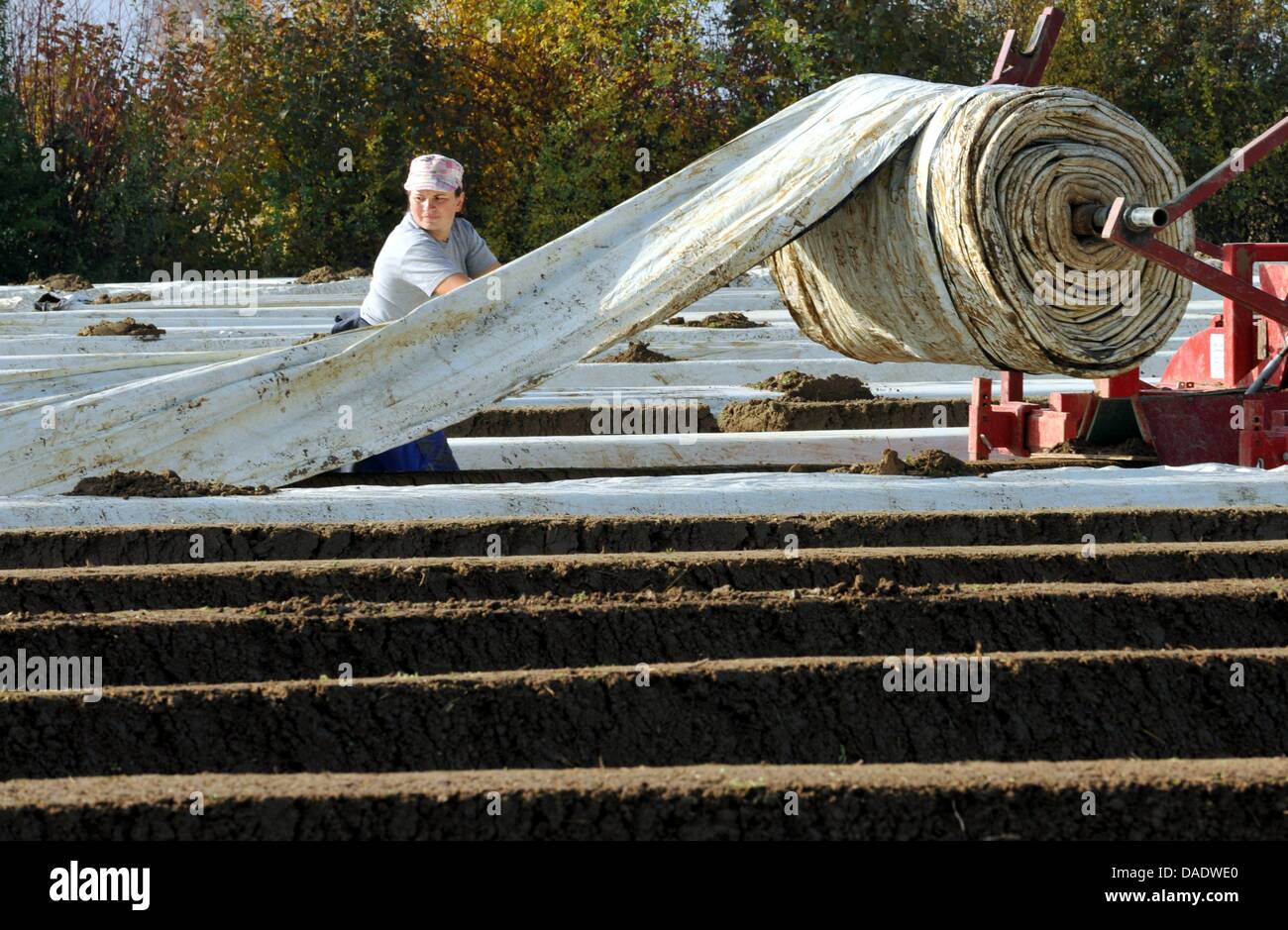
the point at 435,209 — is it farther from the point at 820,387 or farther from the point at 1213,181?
the point at 1213,181

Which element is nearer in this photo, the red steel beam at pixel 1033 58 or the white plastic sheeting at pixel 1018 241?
the white plastic sheeting at pixel 1018 241

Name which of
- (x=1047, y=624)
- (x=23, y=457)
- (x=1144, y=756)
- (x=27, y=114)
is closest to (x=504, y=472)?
(x=23, y=457)

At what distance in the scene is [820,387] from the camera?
761 cm

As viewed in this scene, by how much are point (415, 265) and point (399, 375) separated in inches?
23.4

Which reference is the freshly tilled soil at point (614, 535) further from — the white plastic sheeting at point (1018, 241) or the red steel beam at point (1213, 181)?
the red steel beam at point (1213, 181)

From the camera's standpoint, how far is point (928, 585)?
4.42 metres

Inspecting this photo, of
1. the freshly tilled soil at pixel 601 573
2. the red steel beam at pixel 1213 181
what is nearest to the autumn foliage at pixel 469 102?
the red steel beam at pixel 1213 181

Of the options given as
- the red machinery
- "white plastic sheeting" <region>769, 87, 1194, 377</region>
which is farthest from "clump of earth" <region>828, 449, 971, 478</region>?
the red machinery

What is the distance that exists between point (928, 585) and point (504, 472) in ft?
8.62

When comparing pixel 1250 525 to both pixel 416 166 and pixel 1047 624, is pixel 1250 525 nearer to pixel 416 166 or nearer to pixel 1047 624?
pixel 1047 624

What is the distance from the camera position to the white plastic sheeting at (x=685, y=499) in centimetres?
509

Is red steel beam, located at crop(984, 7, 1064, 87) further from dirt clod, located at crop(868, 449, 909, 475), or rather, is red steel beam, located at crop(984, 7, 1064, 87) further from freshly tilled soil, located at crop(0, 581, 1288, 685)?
freshly tilled soil, located at crop(0, 581, 1288, 685)

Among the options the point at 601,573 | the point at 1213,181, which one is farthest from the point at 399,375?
the point at 1213,181

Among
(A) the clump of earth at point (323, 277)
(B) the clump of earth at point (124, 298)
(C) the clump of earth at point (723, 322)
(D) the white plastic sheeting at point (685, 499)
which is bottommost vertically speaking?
(D) the white plastic sheeting at point (685, 499)
